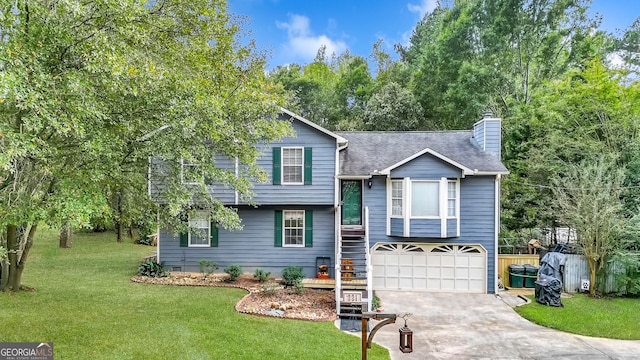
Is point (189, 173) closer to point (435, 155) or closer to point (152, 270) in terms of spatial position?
point (152, 270)

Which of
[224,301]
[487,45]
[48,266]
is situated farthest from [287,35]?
[224,301]

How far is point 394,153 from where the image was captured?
48.1 ft

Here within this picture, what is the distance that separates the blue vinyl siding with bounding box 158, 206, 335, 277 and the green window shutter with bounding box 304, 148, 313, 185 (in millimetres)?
1152

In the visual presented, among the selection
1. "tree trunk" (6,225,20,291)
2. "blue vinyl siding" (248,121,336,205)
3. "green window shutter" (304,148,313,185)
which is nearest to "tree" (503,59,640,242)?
"blue vinyl siding" (248,121,336,205)

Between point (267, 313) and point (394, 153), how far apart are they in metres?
7.96

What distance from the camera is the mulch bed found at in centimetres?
985

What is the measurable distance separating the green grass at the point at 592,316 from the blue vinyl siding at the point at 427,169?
4.70 m

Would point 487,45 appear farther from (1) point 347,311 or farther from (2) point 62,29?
(2) point 62,29

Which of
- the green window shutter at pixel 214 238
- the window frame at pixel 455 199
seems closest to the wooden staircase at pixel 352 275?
the window frame at pixel 455 199

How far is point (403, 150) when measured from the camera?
1483 cm

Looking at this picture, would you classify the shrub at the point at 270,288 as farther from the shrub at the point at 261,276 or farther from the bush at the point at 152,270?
the bush at the point at 152,270

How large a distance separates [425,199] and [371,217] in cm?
201

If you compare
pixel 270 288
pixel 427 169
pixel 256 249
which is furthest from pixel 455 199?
pixel 256 249

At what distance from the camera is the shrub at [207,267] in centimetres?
1385
